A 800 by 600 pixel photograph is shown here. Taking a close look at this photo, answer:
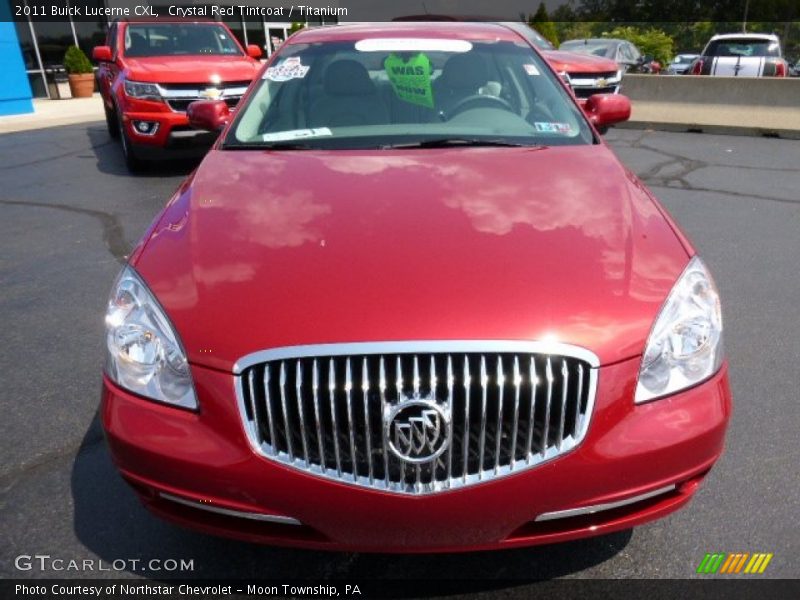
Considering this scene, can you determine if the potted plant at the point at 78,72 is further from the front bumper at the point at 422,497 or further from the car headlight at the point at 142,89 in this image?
the front bumper at the point at 422,497

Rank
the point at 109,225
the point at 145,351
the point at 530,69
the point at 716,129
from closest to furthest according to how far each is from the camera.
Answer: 1. the point at 145,351
2. the point at 530,69
3. the point at 109,225
4. the point at 716,129

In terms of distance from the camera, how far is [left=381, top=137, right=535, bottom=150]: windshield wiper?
117 inches

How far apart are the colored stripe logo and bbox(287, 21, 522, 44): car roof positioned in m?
2.73

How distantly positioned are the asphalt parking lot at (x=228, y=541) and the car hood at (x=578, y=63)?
4.03m

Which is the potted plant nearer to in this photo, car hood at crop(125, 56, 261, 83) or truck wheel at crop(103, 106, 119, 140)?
truck wheel at crop(103, 106, 119, 140)

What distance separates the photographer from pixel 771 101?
10.3 meters

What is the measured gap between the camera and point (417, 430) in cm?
170

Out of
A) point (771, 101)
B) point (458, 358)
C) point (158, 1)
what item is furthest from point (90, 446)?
point (158, 1)

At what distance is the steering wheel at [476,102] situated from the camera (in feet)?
10.7

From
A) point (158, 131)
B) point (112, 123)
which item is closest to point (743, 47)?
point (158, 131)

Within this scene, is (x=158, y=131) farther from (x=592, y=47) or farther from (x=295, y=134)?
(x=592, y=47)

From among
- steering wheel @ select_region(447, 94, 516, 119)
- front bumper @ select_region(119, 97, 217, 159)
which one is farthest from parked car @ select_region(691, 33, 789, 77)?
steering wheel @ select_region(447, 94, 516, 119)

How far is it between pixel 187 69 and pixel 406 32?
5.13 meters

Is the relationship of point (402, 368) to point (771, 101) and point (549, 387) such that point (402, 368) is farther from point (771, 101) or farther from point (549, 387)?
point (771, 101)
